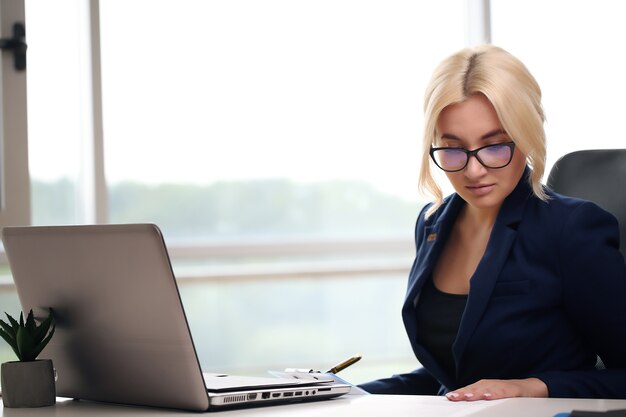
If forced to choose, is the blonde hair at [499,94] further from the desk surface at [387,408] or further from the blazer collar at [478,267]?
the desk surface at [387,408]

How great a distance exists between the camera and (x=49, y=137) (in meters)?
3.29

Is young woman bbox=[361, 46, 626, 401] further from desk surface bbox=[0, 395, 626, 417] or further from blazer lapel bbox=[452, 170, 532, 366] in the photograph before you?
desk surface bbox=[0, 395, 626, 417]

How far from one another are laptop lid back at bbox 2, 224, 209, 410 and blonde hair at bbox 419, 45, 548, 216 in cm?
76

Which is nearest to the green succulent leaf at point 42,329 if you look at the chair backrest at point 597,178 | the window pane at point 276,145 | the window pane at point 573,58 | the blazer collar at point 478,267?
the blazer collar at point 478,267

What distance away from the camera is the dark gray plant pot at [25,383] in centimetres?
148

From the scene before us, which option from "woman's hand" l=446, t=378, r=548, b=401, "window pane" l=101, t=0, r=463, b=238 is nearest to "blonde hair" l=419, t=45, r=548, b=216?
"woman's hand" l=446, t=378, r=548, b=401

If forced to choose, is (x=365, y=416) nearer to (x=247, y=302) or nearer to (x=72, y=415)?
(x=72, y=415)

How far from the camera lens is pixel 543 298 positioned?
174 cm

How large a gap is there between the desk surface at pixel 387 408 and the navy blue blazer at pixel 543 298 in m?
0.29

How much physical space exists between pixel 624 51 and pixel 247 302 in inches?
73.3

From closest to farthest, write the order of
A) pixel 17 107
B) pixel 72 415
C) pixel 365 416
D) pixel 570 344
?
pixel 365 416, pixel 72 415, pixel 570 344, pixel 17 107

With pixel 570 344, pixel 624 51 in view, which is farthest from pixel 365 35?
pixel 570 344

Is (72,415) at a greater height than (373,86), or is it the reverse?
(373,86)

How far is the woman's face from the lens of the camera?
1.78 m
